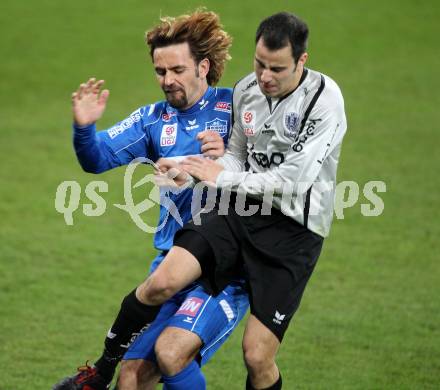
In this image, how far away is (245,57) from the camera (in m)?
18.0

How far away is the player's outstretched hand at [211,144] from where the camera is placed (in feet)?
19.6

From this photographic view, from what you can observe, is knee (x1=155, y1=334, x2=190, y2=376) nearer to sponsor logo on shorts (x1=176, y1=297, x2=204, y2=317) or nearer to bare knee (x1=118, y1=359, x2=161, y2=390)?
sponsor logo on shorts (x1=176, y1=297, x2=204, y2=317)

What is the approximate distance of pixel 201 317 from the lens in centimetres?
577

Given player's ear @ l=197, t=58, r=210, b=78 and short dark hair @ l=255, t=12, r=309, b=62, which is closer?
short dark hair @ l=255, t=12, r=309, b=62

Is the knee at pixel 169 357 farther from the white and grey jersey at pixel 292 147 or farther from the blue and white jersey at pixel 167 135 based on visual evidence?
the white and grey jersey at pixel 292 147

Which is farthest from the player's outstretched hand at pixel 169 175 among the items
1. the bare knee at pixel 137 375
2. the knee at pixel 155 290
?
the bare knee at pixel 137 375

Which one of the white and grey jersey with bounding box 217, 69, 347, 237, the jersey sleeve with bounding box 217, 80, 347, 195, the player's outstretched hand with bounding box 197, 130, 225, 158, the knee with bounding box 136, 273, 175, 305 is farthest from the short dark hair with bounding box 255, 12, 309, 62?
the knee with bounding box 136, 273, 175, 305

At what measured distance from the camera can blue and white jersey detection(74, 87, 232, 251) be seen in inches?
245

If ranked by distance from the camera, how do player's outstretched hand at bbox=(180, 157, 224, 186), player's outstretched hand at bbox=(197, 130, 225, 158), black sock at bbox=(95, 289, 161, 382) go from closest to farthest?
player's outstretched hand at bbox=(180, 157, 224, 186)
black sock at bbox=(95, 289, 161, 382)
player's outstretched hand at bbox=(197, 130, 225, 158)

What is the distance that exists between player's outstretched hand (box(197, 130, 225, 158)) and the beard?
1.01 feet

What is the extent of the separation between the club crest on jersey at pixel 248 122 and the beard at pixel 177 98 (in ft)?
1.60

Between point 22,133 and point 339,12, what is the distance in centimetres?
855

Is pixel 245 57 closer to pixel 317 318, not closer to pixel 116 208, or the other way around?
pixel 116 208

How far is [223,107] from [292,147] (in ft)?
2.84
